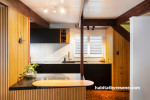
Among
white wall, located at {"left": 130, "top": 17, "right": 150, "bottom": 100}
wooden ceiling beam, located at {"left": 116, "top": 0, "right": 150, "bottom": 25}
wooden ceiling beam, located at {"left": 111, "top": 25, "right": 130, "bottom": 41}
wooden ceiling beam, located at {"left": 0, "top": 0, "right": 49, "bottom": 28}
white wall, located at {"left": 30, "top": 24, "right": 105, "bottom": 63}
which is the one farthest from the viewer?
white wall, located at {"left": 30, "top": 24, "right": 105, "bottom": 63}

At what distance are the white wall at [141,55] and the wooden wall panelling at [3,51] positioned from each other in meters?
2.36

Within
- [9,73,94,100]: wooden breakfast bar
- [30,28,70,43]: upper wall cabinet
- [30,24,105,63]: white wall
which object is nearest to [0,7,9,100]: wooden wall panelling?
[9,73,94,100]: wooden breakfast bar

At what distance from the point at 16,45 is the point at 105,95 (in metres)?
3.11

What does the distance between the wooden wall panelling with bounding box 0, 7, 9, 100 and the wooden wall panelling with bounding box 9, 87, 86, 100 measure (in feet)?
0.51

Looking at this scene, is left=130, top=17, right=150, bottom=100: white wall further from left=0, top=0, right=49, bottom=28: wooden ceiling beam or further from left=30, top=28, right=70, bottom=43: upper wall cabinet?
left=30, top=28, right=70, bottom=43: upper wall cabinet

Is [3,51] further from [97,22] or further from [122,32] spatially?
[122,32]

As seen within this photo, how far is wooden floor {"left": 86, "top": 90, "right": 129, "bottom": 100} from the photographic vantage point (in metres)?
3.84

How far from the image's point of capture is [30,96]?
2.21m

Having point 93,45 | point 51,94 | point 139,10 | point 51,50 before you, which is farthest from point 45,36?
point 139,10

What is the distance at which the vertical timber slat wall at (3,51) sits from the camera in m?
2.03

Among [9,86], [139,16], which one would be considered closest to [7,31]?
[9,86]

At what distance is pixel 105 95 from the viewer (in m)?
4.06

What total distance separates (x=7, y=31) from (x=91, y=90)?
3.48 m

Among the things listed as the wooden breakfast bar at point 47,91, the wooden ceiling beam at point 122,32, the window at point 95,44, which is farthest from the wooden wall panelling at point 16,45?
the window at point 95,44
